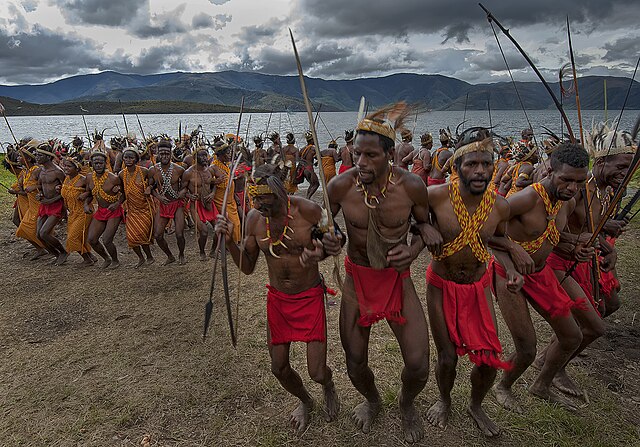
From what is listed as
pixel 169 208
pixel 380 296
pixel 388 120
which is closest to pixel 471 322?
pixel 380 296

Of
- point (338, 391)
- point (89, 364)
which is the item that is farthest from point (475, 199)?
point (89, 364)

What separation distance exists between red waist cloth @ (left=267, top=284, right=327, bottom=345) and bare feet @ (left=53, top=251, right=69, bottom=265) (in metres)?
6.43

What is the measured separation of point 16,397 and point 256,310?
2778mm

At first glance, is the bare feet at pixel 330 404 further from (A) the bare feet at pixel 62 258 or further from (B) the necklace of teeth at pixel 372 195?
(A) the bare feet at pixel 62 258

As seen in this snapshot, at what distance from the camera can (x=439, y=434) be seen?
3557 millimetres

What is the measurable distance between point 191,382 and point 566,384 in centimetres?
354

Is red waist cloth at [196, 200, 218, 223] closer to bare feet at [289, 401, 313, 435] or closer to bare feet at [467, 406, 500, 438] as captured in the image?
bare feet at [289, 401, 313, 435]

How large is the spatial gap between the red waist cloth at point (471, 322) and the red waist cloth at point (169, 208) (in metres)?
6.11

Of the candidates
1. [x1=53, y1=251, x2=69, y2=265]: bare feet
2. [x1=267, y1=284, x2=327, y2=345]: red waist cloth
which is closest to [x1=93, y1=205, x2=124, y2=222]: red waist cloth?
[x1=53, y1=251, x2=69, y2=265]: bare feet

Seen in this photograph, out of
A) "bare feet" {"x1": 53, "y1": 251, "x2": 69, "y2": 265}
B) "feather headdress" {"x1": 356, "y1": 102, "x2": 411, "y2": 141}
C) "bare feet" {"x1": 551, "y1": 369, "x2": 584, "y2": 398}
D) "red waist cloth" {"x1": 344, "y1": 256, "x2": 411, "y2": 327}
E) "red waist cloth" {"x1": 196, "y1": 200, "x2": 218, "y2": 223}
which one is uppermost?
"feather headdress" {"x1": 356, "y1": 102, "x2": 411, "y2": 141}

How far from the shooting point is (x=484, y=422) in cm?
356

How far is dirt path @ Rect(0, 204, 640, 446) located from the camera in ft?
11.8

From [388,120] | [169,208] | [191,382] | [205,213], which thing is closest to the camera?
[388,120]

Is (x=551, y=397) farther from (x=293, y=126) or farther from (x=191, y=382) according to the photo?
(x=293, y=126)
